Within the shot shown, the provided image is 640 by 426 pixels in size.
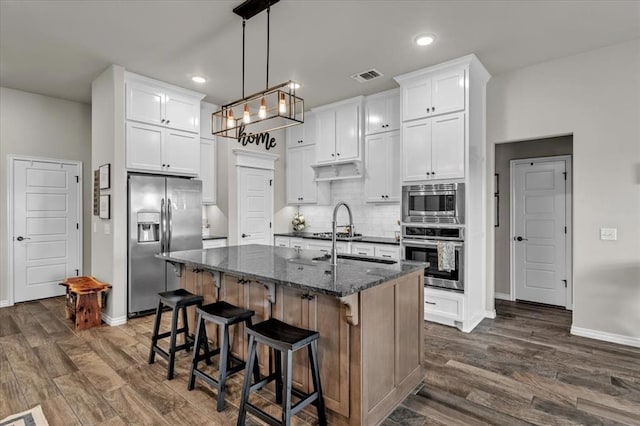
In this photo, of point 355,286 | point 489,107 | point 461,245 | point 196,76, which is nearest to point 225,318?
point 355,286

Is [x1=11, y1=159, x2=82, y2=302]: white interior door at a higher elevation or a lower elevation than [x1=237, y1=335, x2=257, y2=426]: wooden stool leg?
higher

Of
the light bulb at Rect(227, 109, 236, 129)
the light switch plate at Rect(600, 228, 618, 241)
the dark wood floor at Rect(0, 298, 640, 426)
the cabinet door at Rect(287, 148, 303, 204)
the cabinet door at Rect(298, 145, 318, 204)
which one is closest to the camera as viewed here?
the dark wood floor at Rect(0, 298, 640, 426)

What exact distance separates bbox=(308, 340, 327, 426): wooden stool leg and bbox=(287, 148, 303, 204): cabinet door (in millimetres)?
4188

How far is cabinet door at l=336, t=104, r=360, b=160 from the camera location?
5.21 metres

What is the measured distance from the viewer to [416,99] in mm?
4211

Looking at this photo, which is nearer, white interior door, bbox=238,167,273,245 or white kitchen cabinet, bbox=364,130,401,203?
white kitchen cabinet, bbox=364,130,401,203

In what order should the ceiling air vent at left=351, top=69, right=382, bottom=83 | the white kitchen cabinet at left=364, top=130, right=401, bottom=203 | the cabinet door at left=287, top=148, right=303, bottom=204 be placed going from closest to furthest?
the ceiling air vent at left=351, top=69, right=382, bottom=83 < the white kitchen cabinet at left=364, top=130, right=401, bottom=203 < the cabinet door at left=287, top=148, right=303, bottom=204

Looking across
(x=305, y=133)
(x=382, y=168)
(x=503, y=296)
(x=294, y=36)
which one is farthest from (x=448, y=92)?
(x=503, y=296)

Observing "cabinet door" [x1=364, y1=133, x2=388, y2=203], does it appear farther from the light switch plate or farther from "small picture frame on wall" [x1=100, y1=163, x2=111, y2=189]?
"small picture frame on wall" [x1=100, y1=163, x2=111, y2=189]

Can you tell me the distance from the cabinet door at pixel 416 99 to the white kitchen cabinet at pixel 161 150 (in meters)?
2.92

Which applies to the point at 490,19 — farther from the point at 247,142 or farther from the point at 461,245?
the point at 247,142

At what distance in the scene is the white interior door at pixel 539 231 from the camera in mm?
4859

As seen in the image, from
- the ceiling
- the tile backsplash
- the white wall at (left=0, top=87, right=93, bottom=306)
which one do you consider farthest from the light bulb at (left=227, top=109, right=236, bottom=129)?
the white wall at (left=0, top=87, right=93, bottom=306)

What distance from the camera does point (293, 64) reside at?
4074 mm
